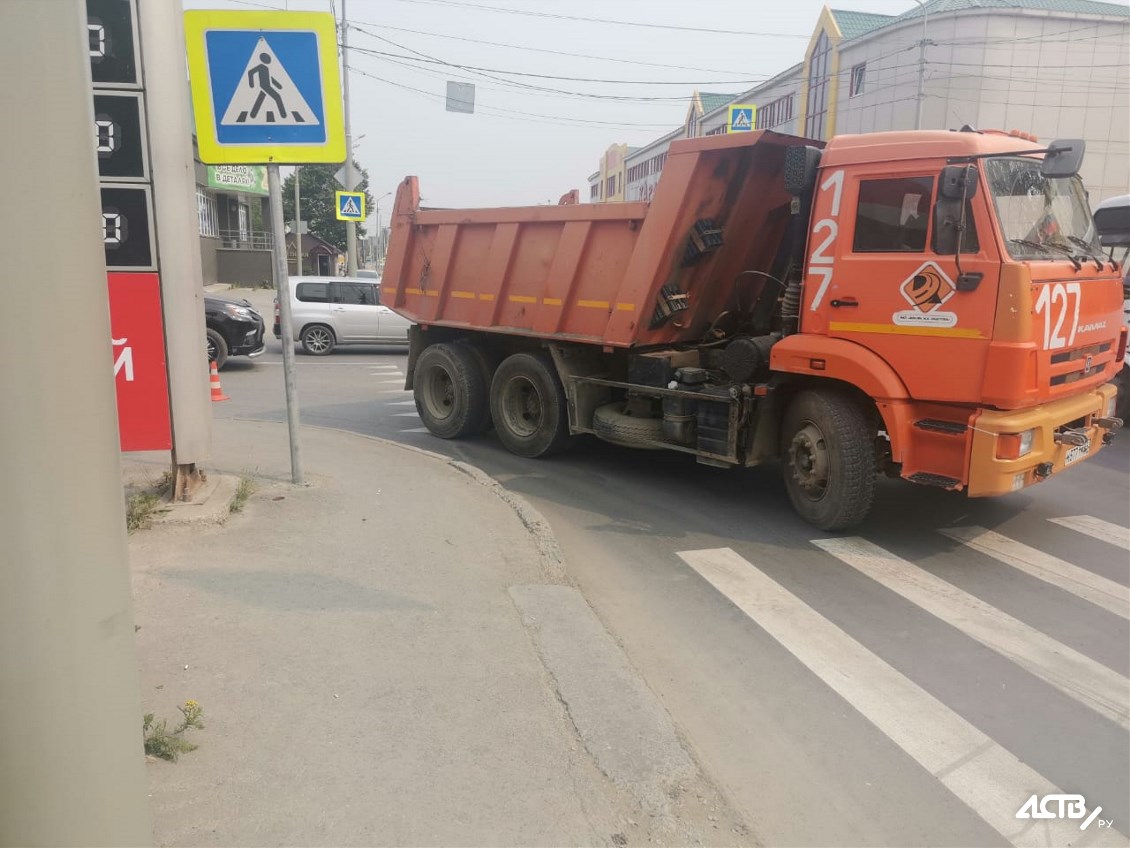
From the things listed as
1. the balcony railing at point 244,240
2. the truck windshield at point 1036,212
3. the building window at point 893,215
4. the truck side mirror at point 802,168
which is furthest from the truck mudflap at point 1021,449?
the balcony railing at point 244,240

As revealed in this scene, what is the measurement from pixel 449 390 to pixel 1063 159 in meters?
6.66

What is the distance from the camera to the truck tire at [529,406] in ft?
28.5

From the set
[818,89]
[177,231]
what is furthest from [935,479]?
[818,89]

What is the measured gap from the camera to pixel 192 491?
605cm

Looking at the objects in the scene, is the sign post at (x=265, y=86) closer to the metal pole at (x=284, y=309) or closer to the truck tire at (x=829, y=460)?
the metal pole at (x=284, y=309)

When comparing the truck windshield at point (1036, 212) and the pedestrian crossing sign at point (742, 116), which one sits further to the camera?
the pedestrian crossing sign at point (742, 116)

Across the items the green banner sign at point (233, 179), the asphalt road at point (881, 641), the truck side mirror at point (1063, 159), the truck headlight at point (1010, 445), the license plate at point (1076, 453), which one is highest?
the green banner sign at point (233, 179)

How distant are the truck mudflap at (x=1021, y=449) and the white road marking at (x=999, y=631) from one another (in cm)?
74

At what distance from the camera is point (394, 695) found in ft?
11.7

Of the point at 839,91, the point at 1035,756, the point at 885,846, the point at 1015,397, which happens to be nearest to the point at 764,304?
the point at 1015,397

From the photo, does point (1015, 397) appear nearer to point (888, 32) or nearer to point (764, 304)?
point (764, 304)

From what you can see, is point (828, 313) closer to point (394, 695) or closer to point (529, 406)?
point (529, 406)

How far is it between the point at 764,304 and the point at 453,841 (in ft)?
20.7

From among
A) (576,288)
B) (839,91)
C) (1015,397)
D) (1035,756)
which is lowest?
(1035,756)
